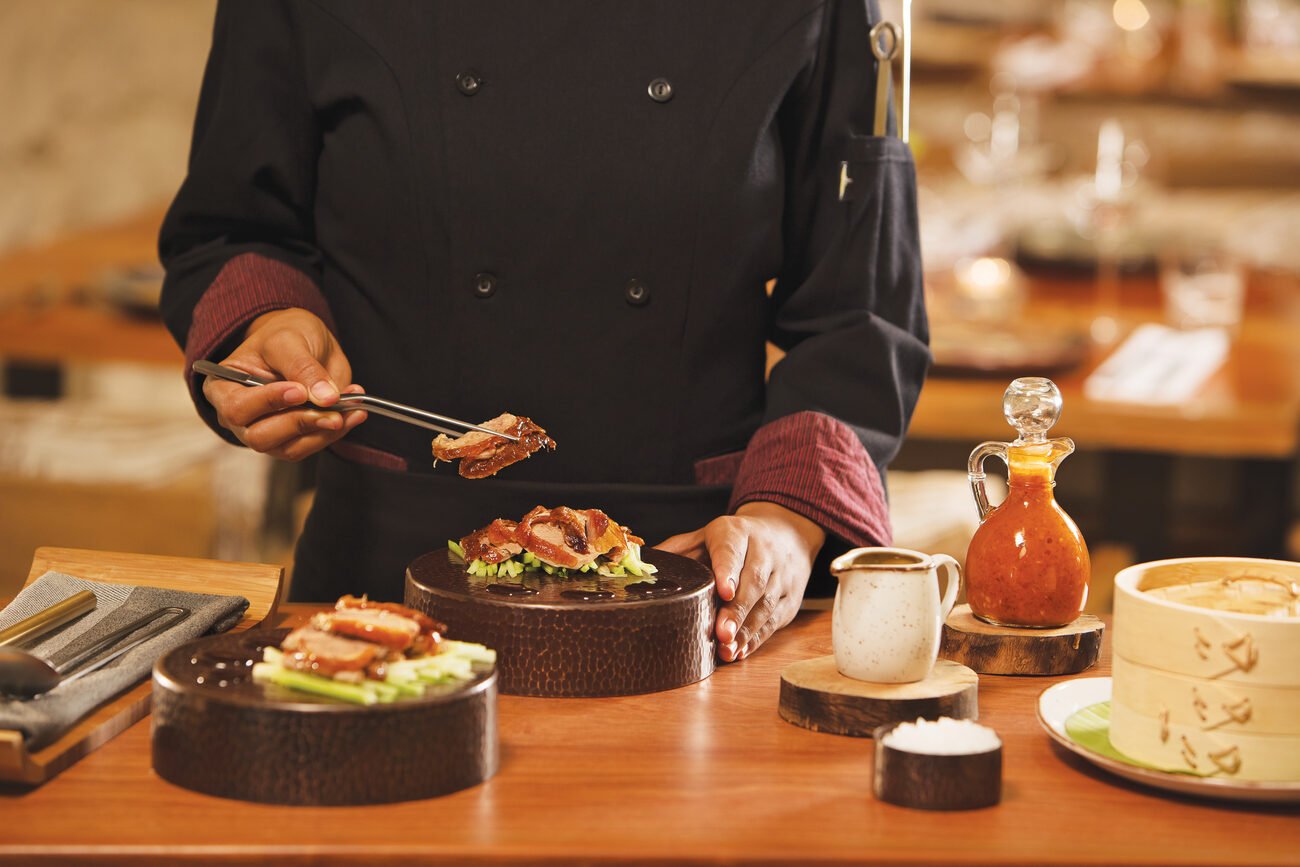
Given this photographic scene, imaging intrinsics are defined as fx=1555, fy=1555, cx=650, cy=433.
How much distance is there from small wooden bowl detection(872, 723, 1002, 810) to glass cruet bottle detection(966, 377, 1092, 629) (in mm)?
348

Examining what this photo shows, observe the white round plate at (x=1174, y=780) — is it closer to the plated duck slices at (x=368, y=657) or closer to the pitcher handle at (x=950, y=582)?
the pitcher handle at (x=950, y=582)

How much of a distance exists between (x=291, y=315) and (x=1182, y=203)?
515cm

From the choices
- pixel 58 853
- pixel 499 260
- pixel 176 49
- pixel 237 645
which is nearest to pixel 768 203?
pixel 499 260

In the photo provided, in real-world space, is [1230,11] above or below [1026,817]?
above

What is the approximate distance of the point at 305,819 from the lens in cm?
97

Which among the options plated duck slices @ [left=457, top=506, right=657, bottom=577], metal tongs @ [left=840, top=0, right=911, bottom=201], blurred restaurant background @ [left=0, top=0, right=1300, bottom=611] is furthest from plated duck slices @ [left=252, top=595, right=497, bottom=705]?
blurred restaurant background @ [left=0, top=0, right=1300, bottom=611]

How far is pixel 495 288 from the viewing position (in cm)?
163

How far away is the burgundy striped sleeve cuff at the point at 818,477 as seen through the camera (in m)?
1.49

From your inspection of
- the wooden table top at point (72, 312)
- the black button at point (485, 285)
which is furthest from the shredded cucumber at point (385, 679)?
the wooden table top at point (72, 312)

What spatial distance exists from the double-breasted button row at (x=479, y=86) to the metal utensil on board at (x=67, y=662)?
62 centimetres

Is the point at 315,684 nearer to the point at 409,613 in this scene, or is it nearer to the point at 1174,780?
the point at 409,613

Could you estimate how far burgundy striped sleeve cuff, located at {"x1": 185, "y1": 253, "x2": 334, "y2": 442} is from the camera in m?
1.57

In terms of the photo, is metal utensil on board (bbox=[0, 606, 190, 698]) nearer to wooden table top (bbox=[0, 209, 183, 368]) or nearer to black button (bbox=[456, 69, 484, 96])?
black button (bbox=[456, 69, 484, 96])

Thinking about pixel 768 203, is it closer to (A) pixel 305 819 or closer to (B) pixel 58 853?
(A) pixel 305 819
